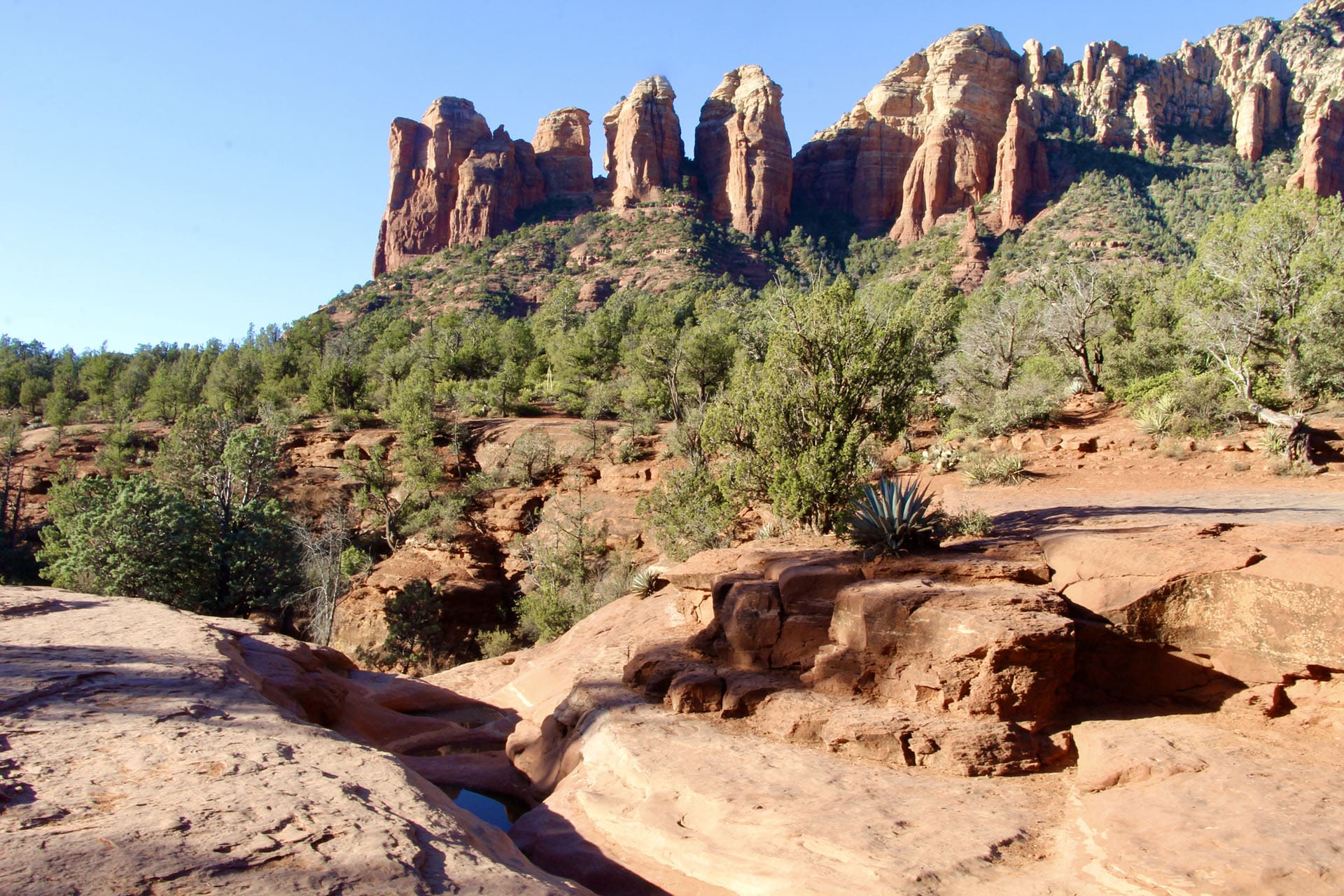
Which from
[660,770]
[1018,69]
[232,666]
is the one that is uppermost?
[1018,69]

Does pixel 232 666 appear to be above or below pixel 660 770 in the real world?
above

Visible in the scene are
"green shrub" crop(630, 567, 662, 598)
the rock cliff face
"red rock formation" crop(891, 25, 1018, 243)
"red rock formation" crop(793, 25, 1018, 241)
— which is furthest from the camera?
"red rock formation" crop(793, 25, 1018, 241)

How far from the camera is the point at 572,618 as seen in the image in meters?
16.3

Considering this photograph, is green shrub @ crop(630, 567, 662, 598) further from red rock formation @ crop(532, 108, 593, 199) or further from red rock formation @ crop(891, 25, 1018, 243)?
red rock formation @ crop(532, 108, 593, 199)

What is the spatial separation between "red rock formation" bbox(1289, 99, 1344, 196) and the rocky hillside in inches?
45.8

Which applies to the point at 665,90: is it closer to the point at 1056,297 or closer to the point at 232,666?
the point at 1056,297

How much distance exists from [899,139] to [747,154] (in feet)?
63.2

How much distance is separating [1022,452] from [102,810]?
57.2 feet

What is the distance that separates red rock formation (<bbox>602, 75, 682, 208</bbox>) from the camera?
284ft

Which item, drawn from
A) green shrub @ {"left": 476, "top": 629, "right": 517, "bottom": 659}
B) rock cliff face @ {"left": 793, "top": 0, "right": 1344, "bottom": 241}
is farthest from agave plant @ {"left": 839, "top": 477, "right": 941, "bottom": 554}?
rock cliff face @ {"left": 793, "top": 0, "right": 1344, "bottom": 241}

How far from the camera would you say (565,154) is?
95500 mm

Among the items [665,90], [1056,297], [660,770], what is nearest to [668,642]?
[660,770]

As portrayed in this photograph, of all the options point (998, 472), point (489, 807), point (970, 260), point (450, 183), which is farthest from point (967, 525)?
point (450, 183)

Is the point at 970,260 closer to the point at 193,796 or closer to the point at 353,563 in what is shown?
the point at 353,563
